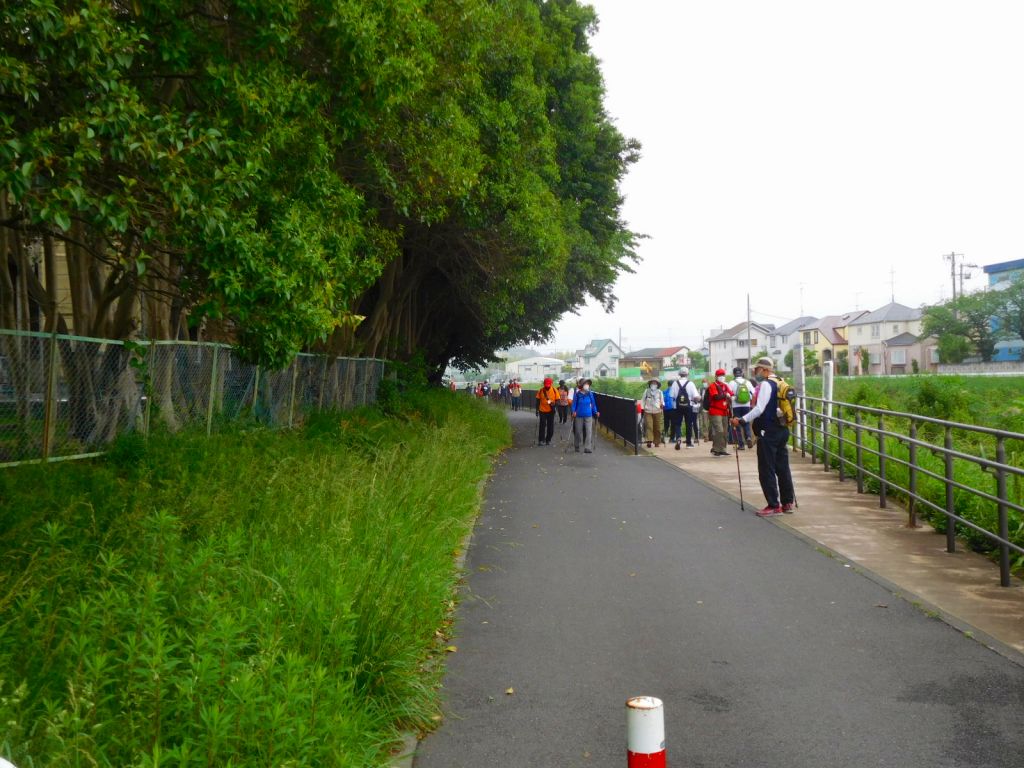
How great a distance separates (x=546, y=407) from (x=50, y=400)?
15895 millimetres

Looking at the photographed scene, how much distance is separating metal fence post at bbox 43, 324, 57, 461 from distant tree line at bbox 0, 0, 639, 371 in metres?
1.03

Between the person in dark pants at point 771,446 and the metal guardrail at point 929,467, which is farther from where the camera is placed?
the person in dark pants at point 771,446

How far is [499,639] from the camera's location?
6148 millimetres

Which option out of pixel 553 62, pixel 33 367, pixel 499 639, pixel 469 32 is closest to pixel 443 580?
pixel 499 639

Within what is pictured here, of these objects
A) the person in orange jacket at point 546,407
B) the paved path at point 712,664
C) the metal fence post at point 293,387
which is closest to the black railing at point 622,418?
the person in orange jacket at point 546,407

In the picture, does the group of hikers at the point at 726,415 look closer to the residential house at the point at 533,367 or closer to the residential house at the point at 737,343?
Result: the residential house at the point at 737,343

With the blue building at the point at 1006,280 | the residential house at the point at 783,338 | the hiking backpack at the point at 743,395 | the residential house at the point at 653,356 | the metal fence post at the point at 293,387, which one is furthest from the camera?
the residential house at the point at 653,356

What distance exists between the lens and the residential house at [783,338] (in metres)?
119

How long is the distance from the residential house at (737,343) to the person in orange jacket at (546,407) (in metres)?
101

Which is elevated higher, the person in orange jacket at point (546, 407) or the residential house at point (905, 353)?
the residential house at point (905, 353)

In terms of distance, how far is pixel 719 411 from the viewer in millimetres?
19484

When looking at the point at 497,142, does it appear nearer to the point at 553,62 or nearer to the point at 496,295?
the point at 553,62

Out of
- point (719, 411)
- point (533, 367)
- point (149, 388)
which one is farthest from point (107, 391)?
point (533, 367)

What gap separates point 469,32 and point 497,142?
2973 mm
